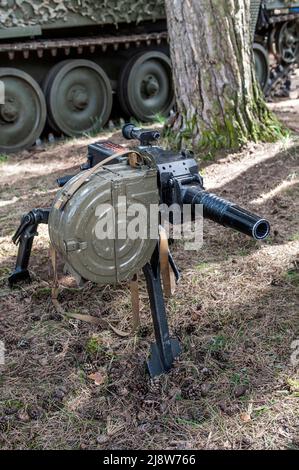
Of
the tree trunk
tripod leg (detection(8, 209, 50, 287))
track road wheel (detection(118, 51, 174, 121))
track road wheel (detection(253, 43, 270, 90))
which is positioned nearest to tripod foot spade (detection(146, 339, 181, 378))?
tripod leg (detection(8, 209, 50, 287))

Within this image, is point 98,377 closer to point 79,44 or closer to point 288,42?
→ point 79,44

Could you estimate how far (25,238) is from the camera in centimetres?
369

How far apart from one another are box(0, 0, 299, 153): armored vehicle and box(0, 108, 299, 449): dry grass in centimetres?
353

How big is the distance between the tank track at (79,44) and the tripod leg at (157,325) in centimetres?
496

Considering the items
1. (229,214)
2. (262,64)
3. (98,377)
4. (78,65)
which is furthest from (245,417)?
(262,64)

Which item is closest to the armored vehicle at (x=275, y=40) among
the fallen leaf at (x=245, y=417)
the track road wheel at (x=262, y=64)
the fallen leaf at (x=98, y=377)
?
the track road wheel at (x=262, y=64)

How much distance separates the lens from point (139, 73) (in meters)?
8.60

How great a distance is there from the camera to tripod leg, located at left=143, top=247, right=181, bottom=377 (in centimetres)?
300

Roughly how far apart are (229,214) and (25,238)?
1426mm

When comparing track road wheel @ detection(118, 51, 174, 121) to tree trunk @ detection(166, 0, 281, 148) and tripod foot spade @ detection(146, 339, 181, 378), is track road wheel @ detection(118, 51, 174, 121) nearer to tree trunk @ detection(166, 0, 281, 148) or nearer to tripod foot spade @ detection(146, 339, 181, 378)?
tree trunk @ detection(166, 0, 281, 148)

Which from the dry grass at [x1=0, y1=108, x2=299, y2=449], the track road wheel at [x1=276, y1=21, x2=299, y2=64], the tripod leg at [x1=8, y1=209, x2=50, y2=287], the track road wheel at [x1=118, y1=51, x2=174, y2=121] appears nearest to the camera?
the dry grass at [x1=0, y1=108, x2=299, y2=449]

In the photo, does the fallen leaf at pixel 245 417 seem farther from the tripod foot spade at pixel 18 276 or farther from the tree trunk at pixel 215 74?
A: the tree trunk at pixel 215 74

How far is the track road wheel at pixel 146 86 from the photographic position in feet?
27.9

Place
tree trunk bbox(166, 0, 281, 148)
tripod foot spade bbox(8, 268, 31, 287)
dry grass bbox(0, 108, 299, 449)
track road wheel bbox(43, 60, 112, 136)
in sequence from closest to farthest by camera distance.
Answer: dry grass bbox(0, 108, 299, 449) < tripod foot spade bbox(8, 268, 31, 287) < tree trunk bbox(166, 0, 281, 148) < track road wheel bbox(43, 60, 112, 136)
